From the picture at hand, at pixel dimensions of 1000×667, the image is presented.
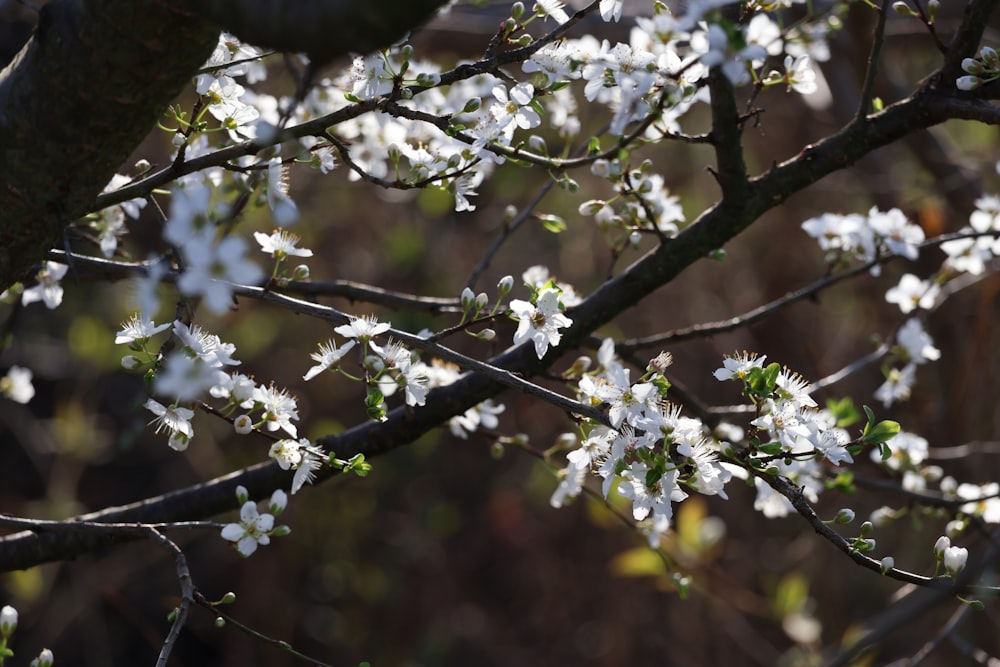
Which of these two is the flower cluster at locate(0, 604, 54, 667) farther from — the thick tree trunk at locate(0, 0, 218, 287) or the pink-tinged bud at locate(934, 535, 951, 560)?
the pink-tinged bud at locate(934, 535, 951, 560)

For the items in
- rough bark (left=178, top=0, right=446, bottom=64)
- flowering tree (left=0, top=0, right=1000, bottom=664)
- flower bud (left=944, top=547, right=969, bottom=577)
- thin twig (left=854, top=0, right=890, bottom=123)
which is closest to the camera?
rough bark (left=178, top=0, right=446, bottom=64)

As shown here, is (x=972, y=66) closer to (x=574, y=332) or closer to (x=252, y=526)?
(x=574, y=332)

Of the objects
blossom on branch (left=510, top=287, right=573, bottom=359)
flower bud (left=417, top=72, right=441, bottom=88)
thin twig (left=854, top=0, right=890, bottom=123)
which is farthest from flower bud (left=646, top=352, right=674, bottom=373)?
thin twig (left=854, top=0, right=890, bottom=123)

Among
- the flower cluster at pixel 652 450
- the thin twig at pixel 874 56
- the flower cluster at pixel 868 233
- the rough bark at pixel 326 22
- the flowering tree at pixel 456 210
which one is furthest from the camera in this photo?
the flower cluster at pixel 868 233

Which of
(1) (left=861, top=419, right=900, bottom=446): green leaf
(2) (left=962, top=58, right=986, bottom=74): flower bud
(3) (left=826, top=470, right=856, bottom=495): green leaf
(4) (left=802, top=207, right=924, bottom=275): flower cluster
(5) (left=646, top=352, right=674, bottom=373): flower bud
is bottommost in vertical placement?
(3) (left=826, top=470, right=856, bottom=495): green leaf

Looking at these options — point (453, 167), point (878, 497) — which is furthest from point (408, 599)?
point (453, 167)

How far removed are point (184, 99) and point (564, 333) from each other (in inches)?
125

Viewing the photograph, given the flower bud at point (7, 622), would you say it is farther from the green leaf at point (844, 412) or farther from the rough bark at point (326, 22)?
the green leaf at point (844, 412)

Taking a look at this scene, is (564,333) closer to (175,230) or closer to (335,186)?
(175,230)

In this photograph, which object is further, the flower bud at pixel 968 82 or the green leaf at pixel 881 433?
the flower bud at pixel 968 82

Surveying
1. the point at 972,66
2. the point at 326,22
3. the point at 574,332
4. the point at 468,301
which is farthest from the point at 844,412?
the point at 326,22

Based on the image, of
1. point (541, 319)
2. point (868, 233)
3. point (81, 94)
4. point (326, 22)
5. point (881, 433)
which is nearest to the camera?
point (326, 22)

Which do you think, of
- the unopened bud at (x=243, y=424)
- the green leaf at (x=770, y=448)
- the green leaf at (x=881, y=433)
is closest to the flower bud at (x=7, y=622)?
the unopened bud at (x=243, y=424)

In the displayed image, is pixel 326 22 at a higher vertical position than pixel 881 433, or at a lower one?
higher
